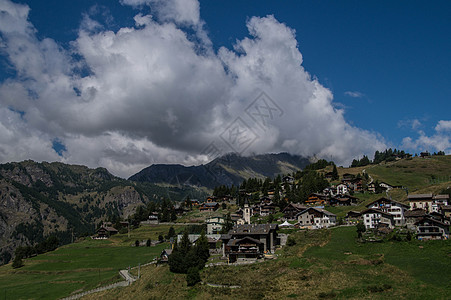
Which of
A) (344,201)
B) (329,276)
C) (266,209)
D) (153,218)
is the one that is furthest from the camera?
(153,218)

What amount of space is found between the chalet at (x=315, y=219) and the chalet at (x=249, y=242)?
2008cm

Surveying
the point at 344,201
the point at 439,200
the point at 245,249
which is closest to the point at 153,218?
the point at 344,201

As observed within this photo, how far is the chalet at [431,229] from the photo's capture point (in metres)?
62.4

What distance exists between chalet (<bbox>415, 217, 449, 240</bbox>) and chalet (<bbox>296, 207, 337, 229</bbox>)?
28.8 meters

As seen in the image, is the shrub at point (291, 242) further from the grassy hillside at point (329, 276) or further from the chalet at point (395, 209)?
the chalet at point (395, 209)

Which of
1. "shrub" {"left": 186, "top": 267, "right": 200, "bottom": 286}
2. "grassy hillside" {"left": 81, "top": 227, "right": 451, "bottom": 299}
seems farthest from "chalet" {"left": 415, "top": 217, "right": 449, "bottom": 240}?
"shrub" {"left": 186, "top": 267, "right": 200, "bottom": 286}

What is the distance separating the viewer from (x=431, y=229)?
207ft

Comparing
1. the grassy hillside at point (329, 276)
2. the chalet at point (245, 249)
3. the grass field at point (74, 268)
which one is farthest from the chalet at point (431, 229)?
the grass field at point (74, 268)

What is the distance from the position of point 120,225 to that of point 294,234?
9218cm

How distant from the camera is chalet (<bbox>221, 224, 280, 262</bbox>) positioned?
218ft

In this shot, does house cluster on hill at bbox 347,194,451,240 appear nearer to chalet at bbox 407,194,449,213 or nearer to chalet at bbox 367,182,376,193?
chalet at bbox 407,194,449,213

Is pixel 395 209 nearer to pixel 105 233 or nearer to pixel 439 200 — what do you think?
pixel 439 200

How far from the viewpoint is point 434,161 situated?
19562 centimetres

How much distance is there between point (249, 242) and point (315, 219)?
3319cm
